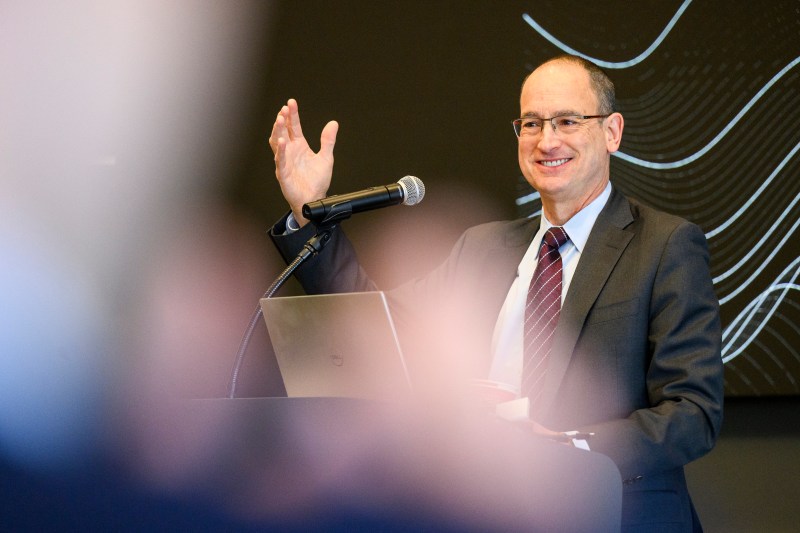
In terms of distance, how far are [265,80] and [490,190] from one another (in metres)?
0.75

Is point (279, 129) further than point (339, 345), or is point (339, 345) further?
point (279, 129)

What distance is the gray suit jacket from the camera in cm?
154

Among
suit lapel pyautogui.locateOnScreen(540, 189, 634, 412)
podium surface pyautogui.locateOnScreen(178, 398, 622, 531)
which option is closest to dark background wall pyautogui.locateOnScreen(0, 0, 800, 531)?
suit lapel pyautogui.locateOnScreen(540, 189, 634, 412)

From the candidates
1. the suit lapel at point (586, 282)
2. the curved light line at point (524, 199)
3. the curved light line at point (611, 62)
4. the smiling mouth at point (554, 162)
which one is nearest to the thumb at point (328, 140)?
the smiling mouth at point (554, 162)

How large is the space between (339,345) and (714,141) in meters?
1.76

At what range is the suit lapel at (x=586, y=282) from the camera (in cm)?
172

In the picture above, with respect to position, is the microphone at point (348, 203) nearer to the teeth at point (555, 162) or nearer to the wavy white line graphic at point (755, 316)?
the teeth at point (555, 162)

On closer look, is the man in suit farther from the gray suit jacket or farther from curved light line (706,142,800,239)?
curved light line (706,142,800,239)

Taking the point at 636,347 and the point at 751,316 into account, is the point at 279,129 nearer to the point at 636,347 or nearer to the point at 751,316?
the point at 636,347

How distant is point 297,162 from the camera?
186cm

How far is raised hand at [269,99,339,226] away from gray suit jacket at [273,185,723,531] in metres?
0.08

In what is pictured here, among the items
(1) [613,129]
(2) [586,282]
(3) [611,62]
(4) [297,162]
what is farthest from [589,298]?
(3) [611,62]

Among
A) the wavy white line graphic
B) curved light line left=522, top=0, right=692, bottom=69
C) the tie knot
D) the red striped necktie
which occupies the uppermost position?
curved light line left=522, top=0, right=692, bottom=69

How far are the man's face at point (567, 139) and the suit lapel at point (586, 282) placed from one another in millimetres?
102
